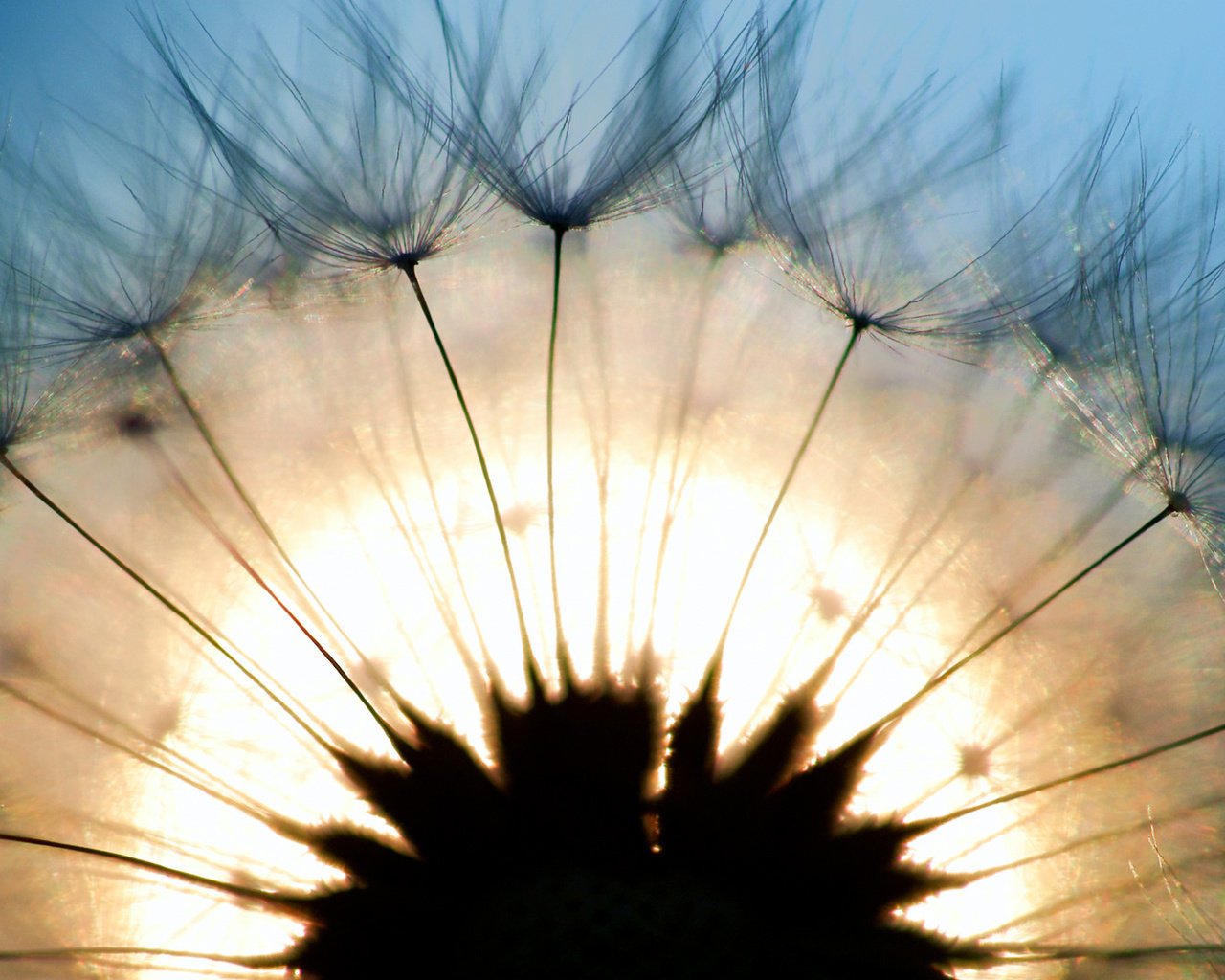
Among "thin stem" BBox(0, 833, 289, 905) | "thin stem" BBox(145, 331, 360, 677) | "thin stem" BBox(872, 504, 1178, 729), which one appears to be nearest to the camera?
"thin stem" BBox(0, 833, 289, 905)

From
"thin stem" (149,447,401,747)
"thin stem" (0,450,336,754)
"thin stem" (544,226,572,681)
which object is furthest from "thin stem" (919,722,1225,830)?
"thin stem" (0,450,336,754)

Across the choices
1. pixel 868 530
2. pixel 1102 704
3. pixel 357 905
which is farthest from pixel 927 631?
pixel 357 905

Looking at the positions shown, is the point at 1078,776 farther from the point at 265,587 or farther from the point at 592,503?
the point at 265,587

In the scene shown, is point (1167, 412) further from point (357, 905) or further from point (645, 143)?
point (357, 905)

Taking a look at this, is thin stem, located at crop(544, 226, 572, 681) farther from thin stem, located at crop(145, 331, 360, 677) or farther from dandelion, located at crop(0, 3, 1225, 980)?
thin stem, located at crop(145, 331, 360, 677)

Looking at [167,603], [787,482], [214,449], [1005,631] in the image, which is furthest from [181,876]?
[1005,631]
